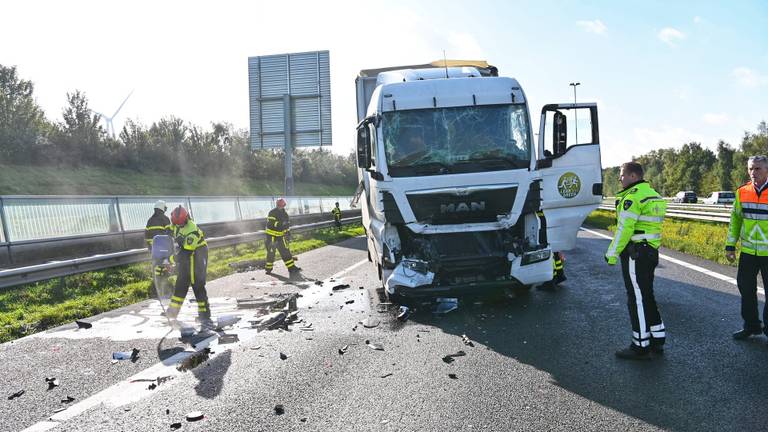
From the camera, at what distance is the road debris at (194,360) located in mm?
4988

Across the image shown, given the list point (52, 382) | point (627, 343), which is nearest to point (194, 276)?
point (52, 382)

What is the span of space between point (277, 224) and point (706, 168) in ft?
314

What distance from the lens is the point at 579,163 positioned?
8000 mm

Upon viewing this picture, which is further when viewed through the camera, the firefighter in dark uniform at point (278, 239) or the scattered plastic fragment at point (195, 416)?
the firefighter in dark uniform at point (278, 239)

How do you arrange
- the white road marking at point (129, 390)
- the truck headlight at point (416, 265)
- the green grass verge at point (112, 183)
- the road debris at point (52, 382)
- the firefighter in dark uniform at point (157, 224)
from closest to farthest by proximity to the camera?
the white road marking at point (129, 390) → the road debris at point (52, 382) → the truck headlight at point (416, 265) → the firefighter in dark uniform at point (157, 224) → the green grass verge at point (112, 183)

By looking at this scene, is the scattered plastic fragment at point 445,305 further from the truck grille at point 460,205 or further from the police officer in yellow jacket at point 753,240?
the police officer in yellow jacket at point 753,240

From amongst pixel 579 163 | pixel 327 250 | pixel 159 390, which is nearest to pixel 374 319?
pixel 159 390

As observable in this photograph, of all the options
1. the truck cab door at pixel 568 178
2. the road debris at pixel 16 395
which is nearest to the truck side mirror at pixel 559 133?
the truck cab door at pixel 568 178

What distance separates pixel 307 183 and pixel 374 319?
65382mm

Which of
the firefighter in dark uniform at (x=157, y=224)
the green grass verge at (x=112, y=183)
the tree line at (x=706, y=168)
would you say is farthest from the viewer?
the tree line at (x=706, y=168)

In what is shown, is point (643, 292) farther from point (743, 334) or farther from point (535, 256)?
point (535, 256)

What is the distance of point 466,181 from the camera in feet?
23.4

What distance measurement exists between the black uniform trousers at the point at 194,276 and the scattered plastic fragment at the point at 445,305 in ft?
9.55

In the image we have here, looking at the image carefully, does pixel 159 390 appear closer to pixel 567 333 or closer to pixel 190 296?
pixel 567 333
